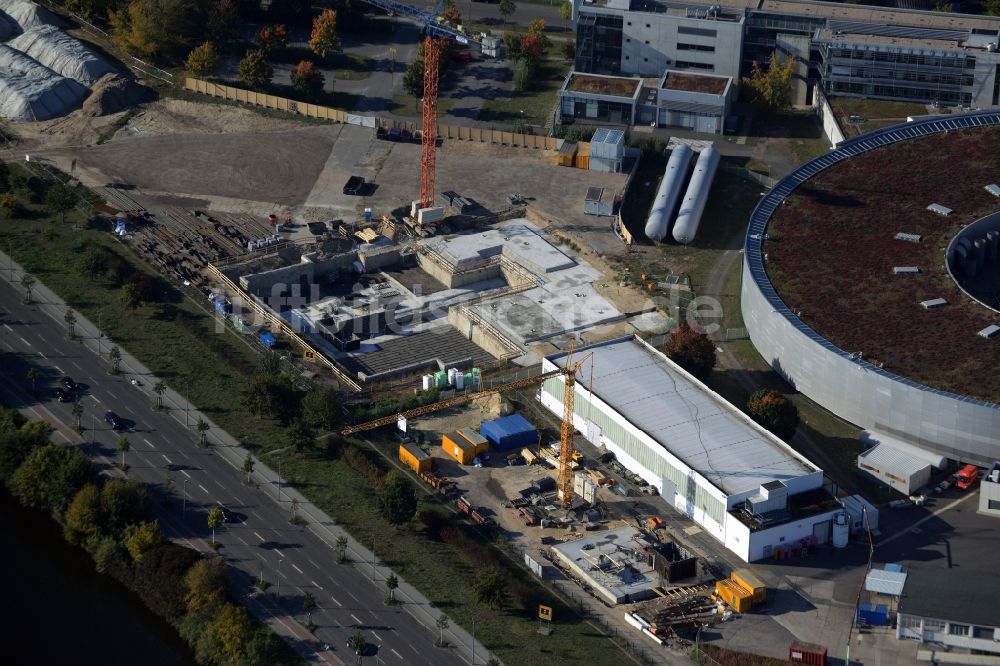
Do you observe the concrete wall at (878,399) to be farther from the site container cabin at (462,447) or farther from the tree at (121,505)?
the tree at (121,505)

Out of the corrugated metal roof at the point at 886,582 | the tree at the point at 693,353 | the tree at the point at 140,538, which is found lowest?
the tree at the point at 140,538

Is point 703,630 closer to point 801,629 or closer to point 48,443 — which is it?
point 801,629

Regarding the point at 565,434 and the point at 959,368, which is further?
the point at 959,368

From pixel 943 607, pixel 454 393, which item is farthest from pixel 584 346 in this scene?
pixel 943 607

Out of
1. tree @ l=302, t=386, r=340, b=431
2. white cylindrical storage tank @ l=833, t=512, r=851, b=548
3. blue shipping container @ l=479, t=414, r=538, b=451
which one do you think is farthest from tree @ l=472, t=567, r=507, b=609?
white cylindrical storage tank @ l=833, t=512, r=851, b=548

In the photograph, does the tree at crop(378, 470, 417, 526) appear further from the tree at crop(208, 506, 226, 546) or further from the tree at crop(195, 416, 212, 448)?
the tree at crop(195, 416, 212, 448)

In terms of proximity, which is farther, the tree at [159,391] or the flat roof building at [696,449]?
the tree at [159,391]

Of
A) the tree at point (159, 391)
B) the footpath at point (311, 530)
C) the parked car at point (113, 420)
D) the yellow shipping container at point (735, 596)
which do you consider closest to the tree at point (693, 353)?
the yellow shipping container at point (735, 596)
